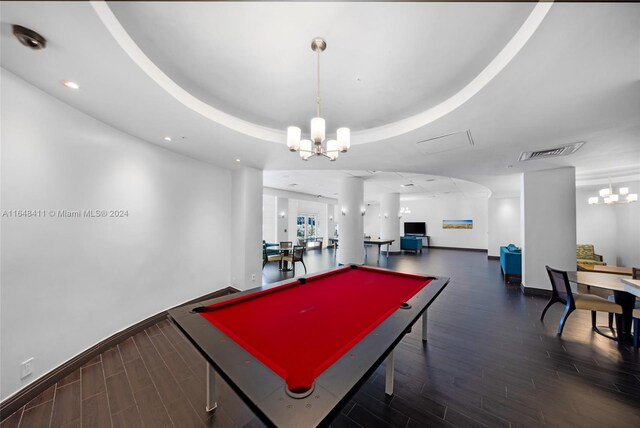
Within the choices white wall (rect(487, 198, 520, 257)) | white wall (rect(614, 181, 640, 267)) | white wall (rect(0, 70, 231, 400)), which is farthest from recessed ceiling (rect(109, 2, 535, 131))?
white wall (rect(487, 198, 520, 257))

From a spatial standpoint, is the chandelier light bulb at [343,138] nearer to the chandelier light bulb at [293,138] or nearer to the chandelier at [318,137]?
the chandelier at [318,137]

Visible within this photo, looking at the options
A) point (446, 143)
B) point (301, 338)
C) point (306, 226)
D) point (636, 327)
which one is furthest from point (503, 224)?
point (301, 338)

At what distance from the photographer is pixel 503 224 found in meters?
9.51

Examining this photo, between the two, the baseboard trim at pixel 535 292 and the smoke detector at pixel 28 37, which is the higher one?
the smoke detector at pixel 28 37

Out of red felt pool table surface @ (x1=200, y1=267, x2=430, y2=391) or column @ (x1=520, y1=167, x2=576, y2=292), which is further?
column @ (x1=520, y1=167, x2=576, y2=292)

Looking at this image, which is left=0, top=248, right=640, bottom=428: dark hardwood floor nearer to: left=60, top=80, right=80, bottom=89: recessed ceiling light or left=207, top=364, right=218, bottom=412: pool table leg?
left=207, top=364, right=218, bottom=412: pool table leg

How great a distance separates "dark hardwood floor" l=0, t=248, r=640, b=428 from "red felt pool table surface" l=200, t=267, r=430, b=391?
812mm

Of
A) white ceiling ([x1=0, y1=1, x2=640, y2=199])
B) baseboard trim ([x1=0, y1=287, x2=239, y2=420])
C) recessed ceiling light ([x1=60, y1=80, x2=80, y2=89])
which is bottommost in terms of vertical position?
baseboard trim ([x1=0, y1=287, x2=239, y2=420])

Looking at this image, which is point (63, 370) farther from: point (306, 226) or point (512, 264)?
point (306, 226)

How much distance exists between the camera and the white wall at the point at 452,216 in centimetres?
1146

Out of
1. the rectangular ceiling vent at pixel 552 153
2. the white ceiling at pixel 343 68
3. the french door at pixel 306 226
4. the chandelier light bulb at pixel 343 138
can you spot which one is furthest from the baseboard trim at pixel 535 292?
the french door at pixel 306 226

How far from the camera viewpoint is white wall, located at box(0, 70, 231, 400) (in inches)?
73.4

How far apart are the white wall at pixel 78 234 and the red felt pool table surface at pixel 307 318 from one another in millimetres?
1747

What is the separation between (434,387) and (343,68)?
124 inches
